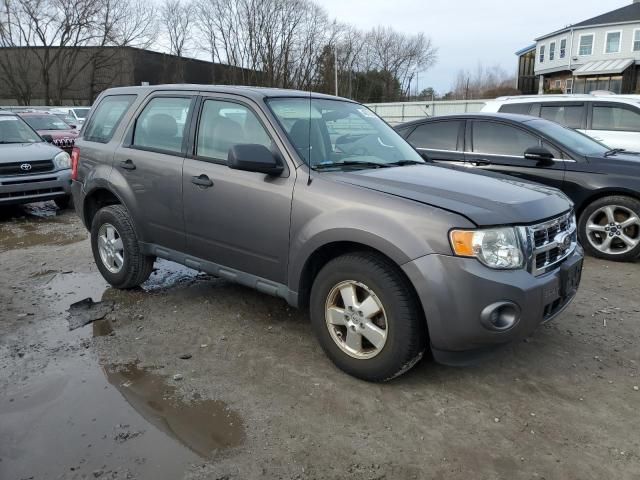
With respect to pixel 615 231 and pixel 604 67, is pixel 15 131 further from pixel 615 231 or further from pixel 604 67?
pixel 604 67

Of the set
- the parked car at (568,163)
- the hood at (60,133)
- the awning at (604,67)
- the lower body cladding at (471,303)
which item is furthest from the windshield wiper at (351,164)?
the awning at (604,67)

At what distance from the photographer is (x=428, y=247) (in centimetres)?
299

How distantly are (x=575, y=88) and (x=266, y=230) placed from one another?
160ft

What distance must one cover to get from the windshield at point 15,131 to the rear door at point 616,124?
939 centimetres

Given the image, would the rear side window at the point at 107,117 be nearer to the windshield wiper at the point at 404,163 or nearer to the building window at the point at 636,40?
the windshield wiper at the point at 404,163

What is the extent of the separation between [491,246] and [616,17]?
50418mm

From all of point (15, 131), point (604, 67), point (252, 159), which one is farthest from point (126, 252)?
point (604, 67)

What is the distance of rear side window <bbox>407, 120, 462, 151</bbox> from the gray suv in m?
2.67

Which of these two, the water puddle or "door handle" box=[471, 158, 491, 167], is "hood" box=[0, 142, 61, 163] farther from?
"door handle" box=[471, 158, 491, 167]

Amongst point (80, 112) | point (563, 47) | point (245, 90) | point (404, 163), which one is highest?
point (563, 47)

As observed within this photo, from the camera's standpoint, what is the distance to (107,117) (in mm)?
5191

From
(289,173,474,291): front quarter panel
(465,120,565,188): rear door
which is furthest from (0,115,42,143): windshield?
(289,173,474,291): front quarter panel

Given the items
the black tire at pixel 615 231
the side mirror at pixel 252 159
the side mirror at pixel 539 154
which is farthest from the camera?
the side mirror at pixel 539 154

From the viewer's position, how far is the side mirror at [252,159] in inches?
137
